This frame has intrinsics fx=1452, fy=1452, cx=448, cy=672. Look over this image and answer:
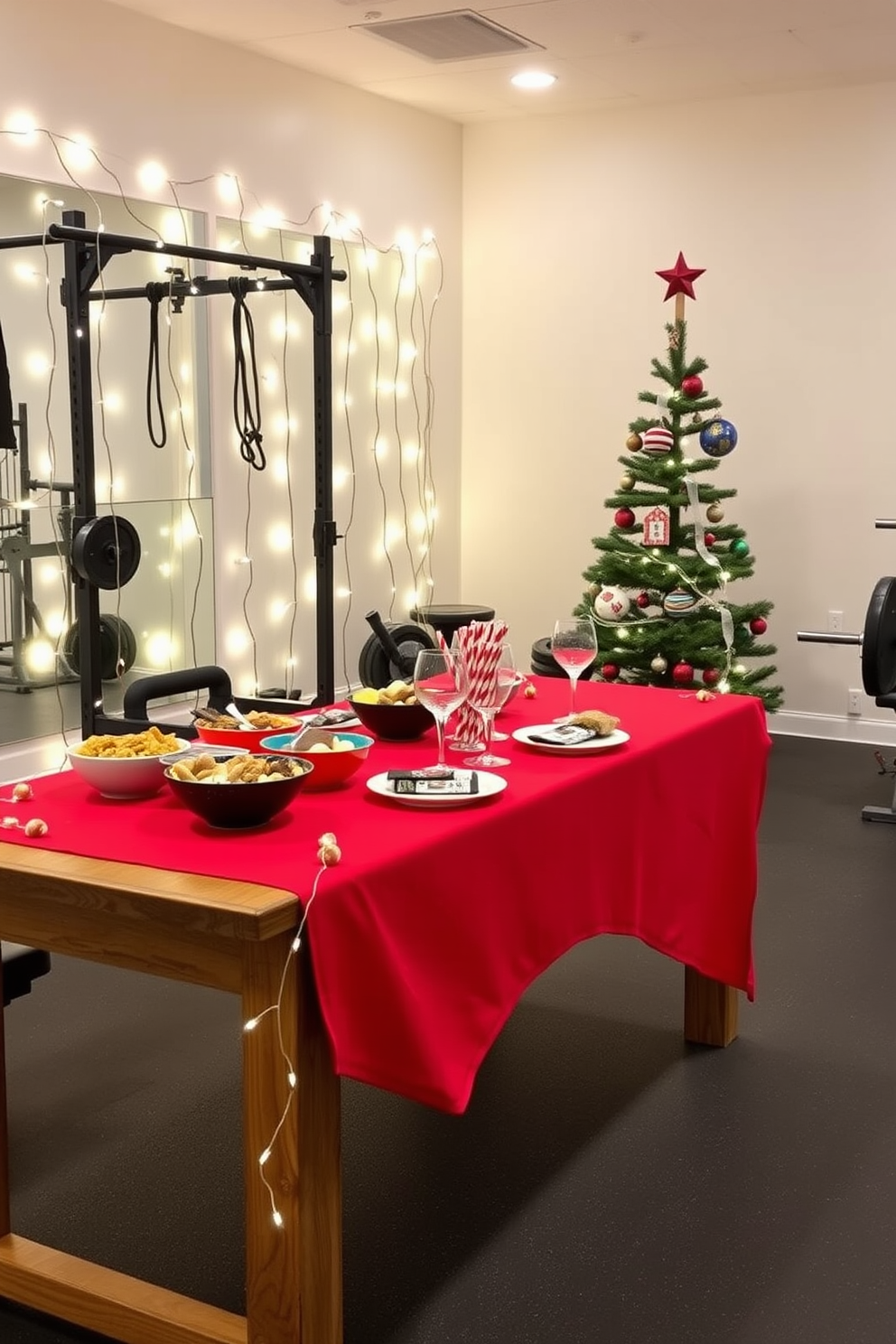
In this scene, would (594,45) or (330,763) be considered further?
(594,45)

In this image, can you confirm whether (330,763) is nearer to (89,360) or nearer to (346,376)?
(89,360)

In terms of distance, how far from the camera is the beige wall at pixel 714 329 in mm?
6125

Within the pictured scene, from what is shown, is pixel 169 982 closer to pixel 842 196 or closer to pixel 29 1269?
pixel 29 1269

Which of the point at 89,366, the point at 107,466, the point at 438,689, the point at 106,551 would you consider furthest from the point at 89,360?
the point at 438,689

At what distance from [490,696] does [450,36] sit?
3.78 metres

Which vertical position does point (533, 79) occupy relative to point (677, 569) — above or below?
above

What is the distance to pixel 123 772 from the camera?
2105 millimetres

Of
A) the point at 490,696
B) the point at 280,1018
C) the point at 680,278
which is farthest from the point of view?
the point at 680,278

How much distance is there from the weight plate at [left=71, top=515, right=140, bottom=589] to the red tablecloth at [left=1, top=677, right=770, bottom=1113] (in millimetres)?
1536

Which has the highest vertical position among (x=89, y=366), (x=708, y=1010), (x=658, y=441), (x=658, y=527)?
→ (x=89, y=366)

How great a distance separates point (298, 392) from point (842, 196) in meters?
2.43

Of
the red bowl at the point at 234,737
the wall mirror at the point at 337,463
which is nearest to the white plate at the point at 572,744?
the red bowl at the point at 234,737

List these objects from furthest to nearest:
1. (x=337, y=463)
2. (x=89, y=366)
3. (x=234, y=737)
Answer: (x=337, y=463) < (x=89, y=366) < (x=234, y=737)

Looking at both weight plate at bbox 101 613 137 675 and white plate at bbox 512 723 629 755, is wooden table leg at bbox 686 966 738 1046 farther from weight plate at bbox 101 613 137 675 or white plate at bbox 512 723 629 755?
weight plate at bbox 101 613 137 675
